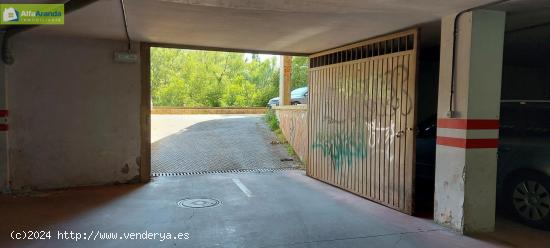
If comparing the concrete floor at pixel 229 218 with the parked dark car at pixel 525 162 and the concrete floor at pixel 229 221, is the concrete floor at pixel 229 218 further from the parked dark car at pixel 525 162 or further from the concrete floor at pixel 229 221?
the parked dark car at pixel 525 162

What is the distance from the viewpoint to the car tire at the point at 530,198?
14.7 ft

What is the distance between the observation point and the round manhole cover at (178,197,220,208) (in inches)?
216

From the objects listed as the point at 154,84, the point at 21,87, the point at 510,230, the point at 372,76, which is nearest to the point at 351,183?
the point at 372,76

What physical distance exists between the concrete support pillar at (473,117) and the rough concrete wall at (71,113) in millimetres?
5362

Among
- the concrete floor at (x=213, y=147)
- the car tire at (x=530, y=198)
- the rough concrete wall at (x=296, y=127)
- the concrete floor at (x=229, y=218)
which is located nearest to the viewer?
the concrete floor at (x=229, y=218)

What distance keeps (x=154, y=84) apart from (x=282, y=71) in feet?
66.7

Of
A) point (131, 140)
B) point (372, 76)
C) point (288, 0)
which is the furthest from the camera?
point (131, 140)

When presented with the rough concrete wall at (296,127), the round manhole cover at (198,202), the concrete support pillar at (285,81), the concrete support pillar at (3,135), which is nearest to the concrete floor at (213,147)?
the rough concrete wall at (296,127)

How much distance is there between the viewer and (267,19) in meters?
4.93

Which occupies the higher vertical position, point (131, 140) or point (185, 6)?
point (185, 6)

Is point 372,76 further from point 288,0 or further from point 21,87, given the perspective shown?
point 21,87

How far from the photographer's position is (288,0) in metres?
3.92

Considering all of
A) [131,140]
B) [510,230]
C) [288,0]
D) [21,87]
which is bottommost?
[510,230]

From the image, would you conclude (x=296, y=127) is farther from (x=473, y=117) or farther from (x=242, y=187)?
(x=473, y=117)
